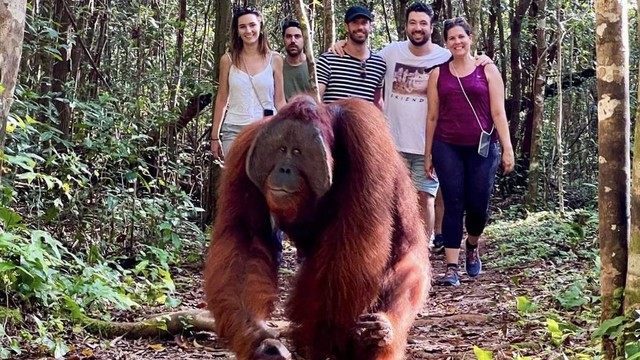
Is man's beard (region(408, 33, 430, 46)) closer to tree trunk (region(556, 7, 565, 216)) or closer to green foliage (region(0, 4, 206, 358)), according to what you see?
green foliage (region(0, 4, 206, 358))

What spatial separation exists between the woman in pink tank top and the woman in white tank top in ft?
3.95

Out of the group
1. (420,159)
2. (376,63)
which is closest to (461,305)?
(420,159)

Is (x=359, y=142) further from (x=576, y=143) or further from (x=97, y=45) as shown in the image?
(x=576, y=143)

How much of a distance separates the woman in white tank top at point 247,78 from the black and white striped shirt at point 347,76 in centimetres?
33

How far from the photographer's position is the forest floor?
3730 mm

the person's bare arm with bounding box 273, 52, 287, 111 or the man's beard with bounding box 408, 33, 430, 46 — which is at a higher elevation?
the man's beard with bounding box 408, 33, 430, 46

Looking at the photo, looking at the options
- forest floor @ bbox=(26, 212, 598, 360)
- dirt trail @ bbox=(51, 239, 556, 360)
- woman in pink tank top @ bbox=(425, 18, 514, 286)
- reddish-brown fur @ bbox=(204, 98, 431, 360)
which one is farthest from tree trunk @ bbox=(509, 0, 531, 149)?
reddish-brown fur @ bbox=(204, 98, 431, 360)

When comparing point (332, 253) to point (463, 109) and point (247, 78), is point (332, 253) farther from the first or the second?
point (247, 78)

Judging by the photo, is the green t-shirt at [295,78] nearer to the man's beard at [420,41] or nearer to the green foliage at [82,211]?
the man's beard at [420,41]

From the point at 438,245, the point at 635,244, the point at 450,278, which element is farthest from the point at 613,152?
the point at 438,245

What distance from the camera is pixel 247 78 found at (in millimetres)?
5855

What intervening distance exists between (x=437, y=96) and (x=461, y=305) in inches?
61.3

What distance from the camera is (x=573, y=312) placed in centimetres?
438

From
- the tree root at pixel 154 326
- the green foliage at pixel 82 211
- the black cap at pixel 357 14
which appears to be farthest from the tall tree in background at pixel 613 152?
the black cap at pixel 357 14
